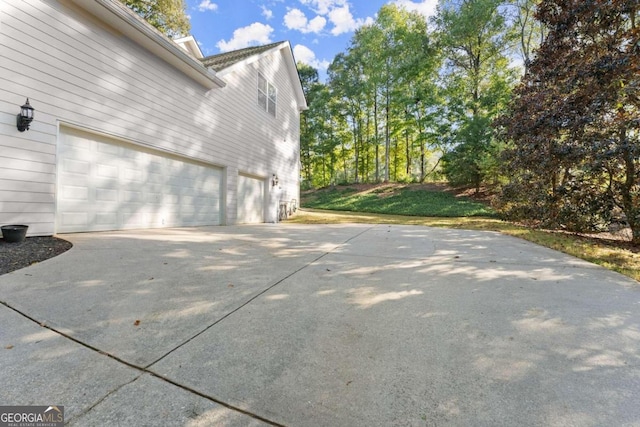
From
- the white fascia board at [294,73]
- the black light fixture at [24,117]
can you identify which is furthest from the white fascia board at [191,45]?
the black light fixture at [24,117]

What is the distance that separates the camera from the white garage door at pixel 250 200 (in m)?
9.93

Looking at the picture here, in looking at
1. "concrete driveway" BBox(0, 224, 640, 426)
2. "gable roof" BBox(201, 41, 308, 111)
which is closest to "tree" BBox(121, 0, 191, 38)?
"gable roof" BBox(201, 41, 308, 111)

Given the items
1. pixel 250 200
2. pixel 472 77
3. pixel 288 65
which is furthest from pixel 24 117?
pixel 472 77

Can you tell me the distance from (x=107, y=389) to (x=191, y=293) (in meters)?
1.30

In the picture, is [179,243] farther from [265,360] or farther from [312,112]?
[312,112]

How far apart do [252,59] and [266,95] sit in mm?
1571

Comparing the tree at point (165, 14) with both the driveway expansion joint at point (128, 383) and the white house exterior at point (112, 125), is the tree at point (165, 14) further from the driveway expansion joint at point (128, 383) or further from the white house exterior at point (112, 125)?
the driveway expansion joint at point (128, 383)

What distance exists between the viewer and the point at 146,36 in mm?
6047

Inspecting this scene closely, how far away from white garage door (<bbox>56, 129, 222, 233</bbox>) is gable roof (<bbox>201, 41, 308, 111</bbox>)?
3.30 metres

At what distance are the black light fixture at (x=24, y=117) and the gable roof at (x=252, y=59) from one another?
461cm

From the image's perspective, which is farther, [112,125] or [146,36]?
[146,36]

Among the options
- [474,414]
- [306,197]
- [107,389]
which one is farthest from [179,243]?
[306,197]

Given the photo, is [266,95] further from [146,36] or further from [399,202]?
[399,202]

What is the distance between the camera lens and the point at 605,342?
1980mm
